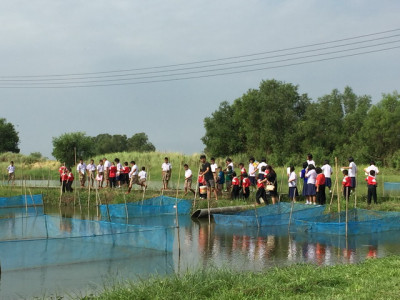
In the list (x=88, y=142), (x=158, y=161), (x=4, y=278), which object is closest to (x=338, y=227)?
(x=4, y=278)

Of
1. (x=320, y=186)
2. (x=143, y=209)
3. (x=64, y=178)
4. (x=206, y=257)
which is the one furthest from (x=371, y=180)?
(x=64, y=178)

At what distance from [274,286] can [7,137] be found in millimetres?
71673

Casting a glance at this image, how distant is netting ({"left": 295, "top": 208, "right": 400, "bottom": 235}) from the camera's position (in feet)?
48.0

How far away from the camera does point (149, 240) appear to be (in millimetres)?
11156

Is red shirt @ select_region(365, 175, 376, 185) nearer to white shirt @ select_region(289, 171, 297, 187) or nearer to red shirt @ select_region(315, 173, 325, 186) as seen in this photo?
red shirt @ select_region(315, 173, 325, 186)

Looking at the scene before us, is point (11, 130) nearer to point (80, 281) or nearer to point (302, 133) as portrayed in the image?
point (302, 133)

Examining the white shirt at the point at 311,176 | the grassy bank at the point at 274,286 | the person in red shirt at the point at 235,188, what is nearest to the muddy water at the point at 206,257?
the grassy bank at the point at 274,286

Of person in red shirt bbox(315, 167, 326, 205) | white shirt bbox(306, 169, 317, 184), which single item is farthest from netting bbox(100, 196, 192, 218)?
person in red shirt bbox(315, 167, 326, 205)

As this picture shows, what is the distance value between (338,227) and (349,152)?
32737 mm

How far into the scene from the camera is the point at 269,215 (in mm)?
16312

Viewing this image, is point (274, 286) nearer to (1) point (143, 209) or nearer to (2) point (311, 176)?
(2) point (311, 176)

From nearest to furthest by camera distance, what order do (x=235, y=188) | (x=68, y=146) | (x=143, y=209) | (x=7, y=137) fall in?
(x=143, y=209), (x=235, y=188), (x=68, y=146), (x=7, y=137)

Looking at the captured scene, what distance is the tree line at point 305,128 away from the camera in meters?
44.6

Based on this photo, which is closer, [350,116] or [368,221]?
[368,221]
